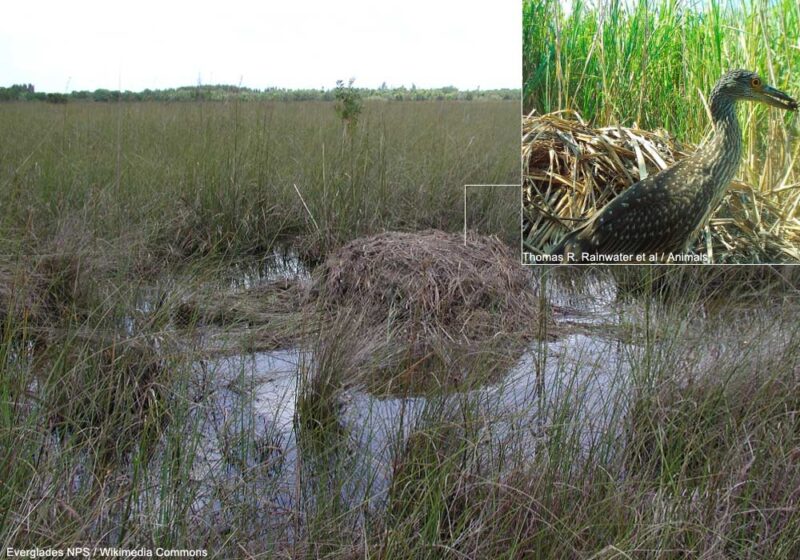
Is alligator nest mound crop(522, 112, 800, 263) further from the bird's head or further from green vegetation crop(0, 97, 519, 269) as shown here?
green vegetation crop(0, 97, 519, 269)

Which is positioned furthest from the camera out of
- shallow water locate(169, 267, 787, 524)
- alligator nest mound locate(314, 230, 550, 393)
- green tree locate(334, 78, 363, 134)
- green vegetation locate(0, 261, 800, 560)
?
green tree locate(334, 78, 363, 134)

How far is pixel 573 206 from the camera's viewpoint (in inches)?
142

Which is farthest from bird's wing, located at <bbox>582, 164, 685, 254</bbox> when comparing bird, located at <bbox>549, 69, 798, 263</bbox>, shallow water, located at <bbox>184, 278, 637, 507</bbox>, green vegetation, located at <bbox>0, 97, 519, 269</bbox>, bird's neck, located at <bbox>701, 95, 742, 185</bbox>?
green vegetation, located at <bbox>0, 97, 519, 269</bbox>

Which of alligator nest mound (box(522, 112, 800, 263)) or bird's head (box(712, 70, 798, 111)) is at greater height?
bird's head (box(712, 70, 798, 111))

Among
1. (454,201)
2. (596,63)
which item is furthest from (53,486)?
(454,201)

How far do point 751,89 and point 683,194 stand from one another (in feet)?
1.75

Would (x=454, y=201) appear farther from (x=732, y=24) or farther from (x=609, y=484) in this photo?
(x=609, y=484)

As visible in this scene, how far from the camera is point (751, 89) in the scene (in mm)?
3490

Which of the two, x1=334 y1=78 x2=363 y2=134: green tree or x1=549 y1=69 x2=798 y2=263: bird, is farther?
x1=334 y1=78 x2=363 y2=134: green tree

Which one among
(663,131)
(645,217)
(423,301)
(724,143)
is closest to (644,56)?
(663,131)

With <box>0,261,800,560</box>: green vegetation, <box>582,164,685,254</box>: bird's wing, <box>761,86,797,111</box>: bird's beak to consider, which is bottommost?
<box>0,261,800,560</box>: green vegetation

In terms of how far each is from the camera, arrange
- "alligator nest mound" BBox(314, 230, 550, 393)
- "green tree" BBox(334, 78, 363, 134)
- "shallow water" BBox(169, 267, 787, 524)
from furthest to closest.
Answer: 1. "green tree" BBox(334, 78, 363, 134)
2. "alligator nest mound" BBox(314, 230, 550, 393)
3. "shallow water" BBox(169, 267, 787, 524)

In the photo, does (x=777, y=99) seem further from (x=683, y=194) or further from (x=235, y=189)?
(x=235, y=189)

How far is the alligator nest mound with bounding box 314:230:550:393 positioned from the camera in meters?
3.08
